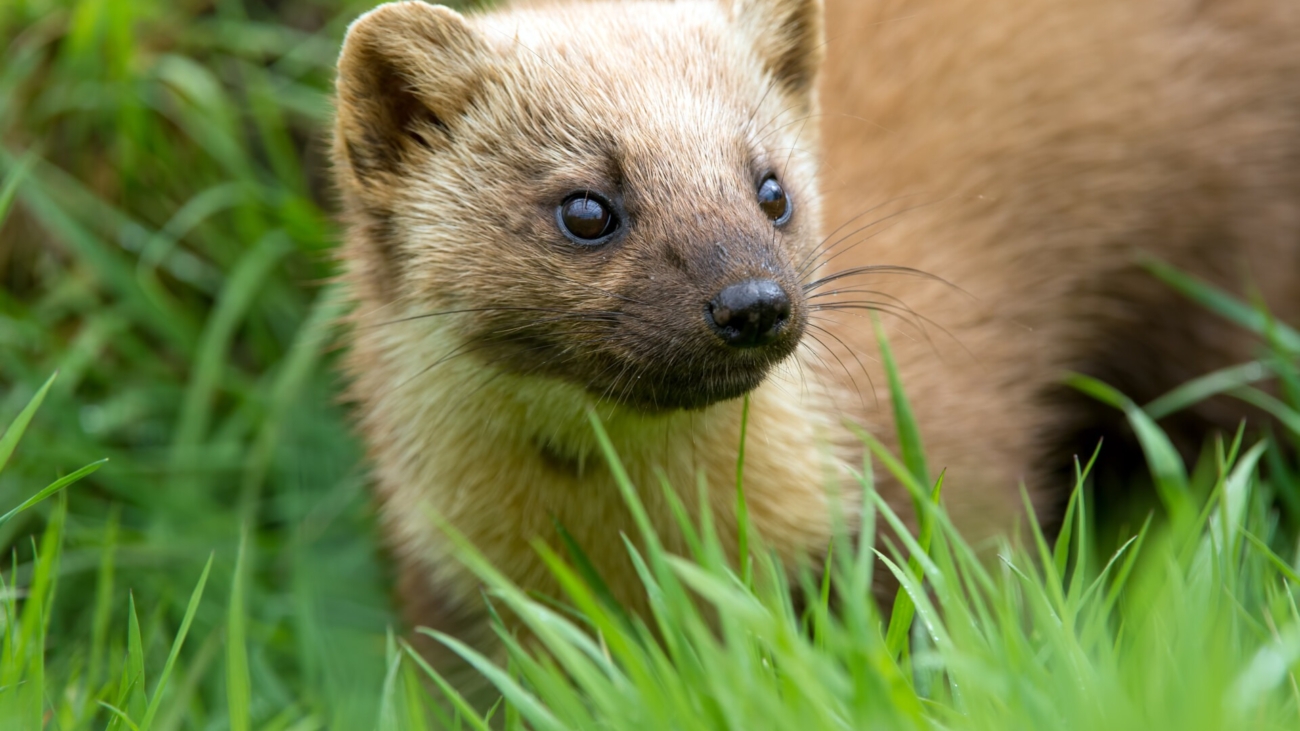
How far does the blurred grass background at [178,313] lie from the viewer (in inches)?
173

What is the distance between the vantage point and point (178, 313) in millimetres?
4836

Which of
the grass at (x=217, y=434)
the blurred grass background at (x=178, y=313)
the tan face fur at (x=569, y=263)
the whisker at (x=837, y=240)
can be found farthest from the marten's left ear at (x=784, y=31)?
the blurred grass background at (x=178, y=313)

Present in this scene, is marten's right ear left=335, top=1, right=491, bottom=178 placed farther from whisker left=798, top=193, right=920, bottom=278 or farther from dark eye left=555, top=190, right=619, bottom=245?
whisker left=798, top=193, right=920, bottom=278

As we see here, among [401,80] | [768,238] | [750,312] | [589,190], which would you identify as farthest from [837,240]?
[401,80]

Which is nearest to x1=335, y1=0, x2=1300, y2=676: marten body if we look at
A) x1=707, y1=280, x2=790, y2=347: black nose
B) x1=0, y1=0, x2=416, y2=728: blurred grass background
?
x1=707, y1=280, x2=790, y2=347: black nose

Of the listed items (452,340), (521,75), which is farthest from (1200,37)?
(452,340)

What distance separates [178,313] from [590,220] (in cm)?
250

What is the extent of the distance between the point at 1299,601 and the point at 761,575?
123 cm

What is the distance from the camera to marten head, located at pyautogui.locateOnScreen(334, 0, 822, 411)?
277 cm

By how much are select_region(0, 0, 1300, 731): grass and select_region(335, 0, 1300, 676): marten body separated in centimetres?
22

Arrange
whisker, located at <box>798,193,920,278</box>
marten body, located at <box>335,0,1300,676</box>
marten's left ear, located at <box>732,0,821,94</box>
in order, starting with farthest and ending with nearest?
1. marten's left ear, located at <box>732,0,821,94</box>
2. whisker, located at <box>798,193,920,278</box>
3. marten body, located at <box>335,0,1300,676</box>

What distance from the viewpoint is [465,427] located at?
10.6 ft

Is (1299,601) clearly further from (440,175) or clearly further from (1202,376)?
(440,175)

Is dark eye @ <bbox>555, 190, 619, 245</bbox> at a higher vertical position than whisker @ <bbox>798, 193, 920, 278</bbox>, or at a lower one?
higher
